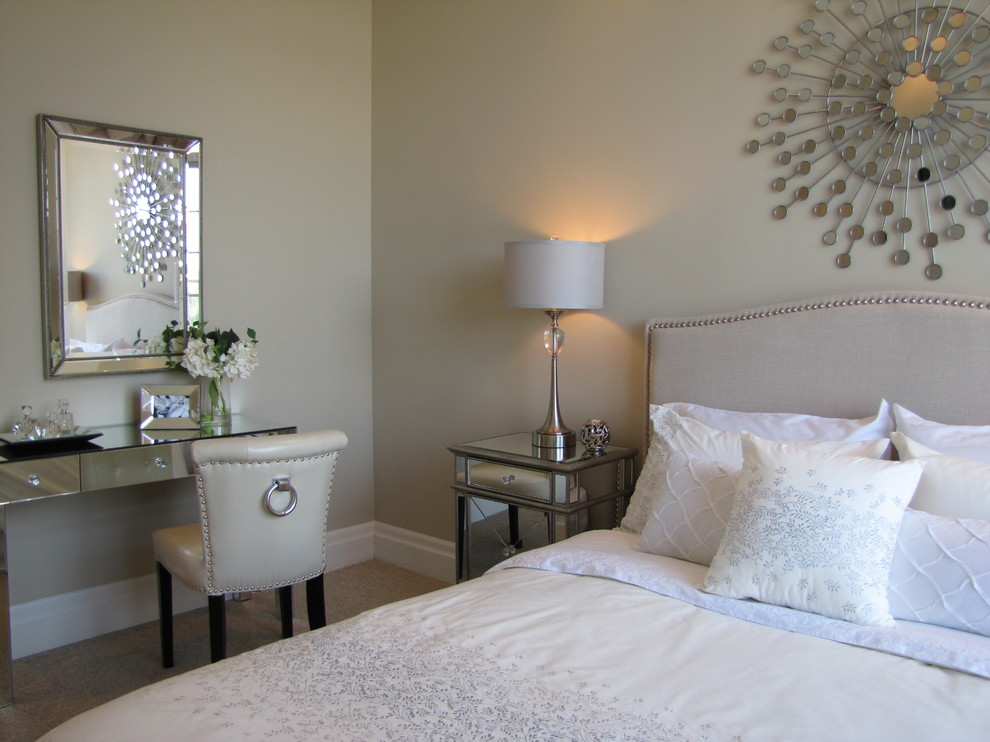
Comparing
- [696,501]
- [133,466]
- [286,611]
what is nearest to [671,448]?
[696,501]

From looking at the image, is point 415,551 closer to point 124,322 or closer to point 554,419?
point 554,419

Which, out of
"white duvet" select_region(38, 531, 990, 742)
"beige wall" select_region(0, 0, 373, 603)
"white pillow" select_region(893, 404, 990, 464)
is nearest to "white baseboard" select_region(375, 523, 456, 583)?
"beige wall" select_region(0, 0, 373, 603)

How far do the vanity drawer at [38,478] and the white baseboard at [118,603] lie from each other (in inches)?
26.9

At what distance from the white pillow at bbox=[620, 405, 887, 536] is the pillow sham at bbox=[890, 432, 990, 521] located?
1.15 feet

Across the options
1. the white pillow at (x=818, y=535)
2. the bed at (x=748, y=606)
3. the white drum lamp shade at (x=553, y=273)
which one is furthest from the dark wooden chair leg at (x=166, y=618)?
the white pillow at (x=818, y=535)

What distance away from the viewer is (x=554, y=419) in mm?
3129

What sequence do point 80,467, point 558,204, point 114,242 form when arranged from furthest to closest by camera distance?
point 558,204 → point 114,242 → point 80,467

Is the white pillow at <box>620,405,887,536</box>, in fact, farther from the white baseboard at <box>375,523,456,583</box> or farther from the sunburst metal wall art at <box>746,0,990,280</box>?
the white baseboard at <box>375,523,456,583</box>

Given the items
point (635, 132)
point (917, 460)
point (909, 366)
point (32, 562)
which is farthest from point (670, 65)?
point (32, 562)

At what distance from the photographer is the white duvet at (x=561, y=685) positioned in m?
1.36

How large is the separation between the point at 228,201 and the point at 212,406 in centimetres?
91

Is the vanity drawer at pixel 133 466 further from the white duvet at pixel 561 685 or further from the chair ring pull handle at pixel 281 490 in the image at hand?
the white duvet at pixel 561 685

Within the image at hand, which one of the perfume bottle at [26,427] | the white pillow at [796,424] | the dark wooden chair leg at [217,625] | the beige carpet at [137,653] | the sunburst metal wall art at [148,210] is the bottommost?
the beige carpet at [137,653]

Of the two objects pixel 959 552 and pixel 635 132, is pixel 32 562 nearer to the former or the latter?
pixel 635 132
